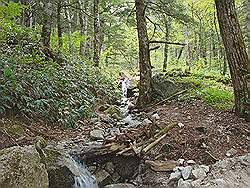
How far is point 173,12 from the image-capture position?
1179 cm

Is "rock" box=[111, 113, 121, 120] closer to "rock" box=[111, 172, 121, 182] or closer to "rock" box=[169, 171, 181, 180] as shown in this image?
"rock" box=[111, 172, 121, 182]

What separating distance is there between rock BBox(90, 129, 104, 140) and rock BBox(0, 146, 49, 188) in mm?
2818

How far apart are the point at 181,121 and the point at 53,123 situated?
10.7ft

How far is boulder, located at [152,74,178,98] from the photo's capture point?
11.2 m

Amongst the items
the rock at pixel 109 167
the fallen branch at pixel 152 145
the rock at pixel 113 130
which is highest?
the fallen branch at pixel 152 145

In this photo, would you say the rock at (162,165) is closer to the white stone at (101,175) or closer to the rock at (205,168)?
the rock at (205,168)

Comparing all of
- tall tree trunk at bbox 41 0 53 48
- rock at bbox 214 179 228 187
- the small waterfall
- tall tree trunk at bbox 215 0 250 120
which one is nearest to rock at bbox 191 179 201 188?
rock at bbox 214 179 228 187

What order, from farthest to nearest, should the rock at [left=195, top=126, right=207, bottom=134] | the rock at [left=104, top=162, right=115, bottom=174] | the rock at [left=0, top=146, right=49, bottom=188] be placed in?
1. the rock at [left=195, top=126, right=207, bottom=134]
2. the rock at [left=104, top=162, right=115, bottom=174]
3. the rock at [left=0, top=146, right=49, bottom=188]

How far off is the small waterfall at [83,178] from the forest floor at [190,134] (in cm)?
115

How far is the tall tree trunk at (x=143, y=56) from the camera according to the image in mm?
10730

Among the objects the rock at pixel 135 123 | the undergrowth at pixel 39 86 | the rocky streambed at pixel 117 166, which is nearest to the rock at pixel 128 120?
the rock at pixel 135 123

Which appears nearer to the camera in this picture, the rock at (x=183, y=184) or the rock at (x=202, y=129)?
the rock at (x=183, y=184)

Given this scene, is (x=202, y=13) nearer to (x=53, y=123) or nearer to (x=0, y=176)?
(x=53, y=123)

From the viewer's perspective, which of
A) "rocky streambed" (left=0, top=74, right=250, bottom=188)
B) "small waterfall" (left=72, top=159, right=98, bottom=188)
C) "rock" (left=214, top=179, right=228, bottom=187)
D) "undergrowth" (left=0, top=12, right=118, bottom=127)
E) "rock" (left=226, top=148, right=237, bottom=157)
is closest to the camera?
"rocky streambed" (left=0, top=74, right=250, bottom=188)
